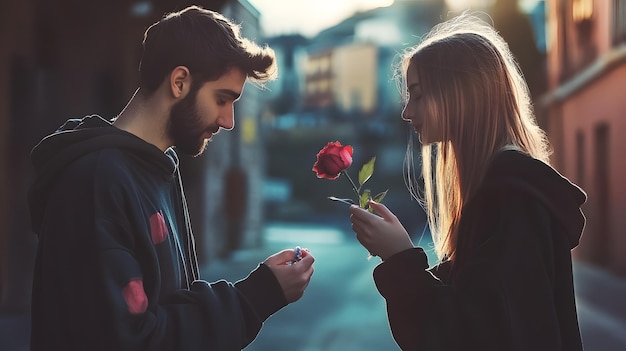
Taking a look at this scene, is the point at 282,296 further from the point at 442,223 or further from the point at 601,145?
the point at 601,145

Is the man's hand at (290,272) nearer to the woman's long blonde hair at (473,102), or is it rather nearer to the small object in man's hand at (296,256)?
the small object in man's hand at (296,256)

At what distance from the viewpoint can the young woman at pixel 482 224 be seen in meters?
1.93

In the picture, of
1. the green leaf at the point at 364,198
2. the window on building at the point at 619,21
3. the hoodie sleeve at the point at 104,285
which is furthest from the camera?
the window on building at the point at 619,21

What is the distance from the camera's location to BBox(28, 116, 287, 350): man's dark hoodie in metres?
1.75

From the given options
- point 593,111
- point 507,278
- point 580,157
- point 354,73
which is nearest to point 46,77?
point 507,278

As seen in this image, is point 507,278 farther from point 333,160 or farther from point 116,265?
point 116,265

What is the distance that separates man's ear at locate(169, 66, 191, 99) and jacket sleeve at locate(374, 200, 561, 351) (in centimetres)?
91

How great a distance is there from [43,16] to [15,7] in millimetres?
565

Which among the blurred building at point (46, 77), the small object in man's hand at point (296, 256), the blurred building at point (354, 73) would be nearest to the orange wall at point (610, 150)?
the blurred building at point (46, 77)

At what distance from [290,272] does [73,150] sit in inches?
27.3

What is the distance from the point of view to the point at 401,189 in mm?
39625

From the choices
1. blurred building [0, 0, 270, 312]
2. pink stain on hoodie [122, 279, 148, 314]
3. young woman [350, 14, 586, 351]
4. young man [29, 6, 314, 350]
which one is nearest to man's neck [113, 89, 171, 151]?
young man [29, 6, 314, 350]

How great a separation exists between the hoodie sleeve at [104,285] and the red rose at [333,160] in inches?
27.3

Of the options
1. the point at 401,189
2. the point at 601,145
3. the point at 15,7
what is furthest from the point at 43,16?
the point at 401,189
